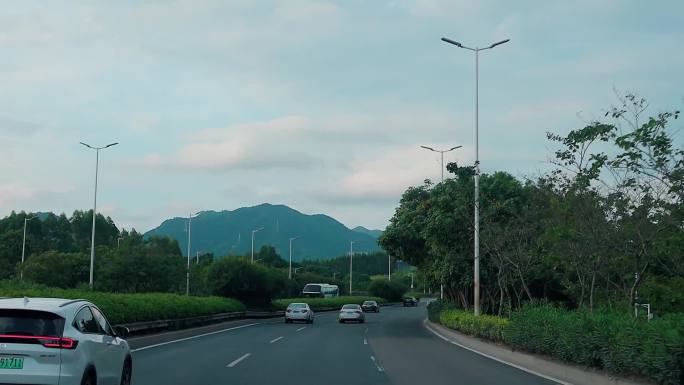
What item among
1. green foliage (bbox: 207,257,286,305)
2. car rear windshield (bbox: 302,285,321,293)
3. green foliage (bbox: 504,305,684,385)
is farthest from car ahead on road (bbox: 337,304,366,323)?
car rear windshield (bbox: 302,285,321,293)

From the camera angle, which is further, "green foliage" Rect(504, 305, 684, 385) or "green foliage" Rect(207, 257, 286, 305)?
"green foliage" Rect(207, 257, 286, 305)

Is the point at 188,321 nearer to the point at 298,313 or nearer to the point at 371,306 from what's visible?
the point at 298,313

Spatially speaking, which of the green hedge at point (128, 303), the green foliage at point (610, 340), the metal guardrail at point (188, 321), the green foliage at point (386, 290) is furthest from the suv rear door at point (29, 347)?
the green foliage at point (386, 290)

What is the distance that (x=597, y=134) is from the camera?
19781 mm

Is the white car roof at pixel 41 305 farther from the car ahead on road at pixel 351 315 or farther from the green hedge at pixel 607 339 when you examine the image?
the car ahead on road at pixel 351 315

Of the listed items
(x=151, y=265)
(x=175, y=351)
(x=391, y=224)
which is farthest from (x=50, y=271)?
(x=175, y=351)

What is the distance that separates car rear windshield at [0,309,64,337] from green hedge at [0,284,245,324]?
45.1 feet

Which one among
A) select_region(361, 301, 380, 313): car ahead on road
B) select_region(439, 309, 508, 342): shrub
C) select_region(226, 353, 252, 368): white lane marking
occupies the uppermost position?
select_region(439, 309, 508, 342): shrub

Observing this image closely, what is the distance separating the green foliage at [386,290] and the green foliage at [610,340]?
10309 cm

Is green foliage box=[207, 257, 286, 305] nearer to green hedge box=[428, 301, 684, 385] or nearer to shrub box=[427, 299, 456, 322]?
shrub box=[427, 299, 456, 322]

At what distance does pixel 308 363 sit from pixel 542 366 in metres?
6.06

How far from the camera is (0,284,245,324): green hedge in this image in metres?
25.6

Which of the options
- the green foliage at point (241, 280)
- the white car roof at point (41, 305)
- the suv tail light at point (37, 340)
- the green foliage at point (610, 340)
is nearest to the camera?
the suv tail light at point (37, 340)

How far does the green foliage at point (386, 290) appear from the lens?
124812 mm
